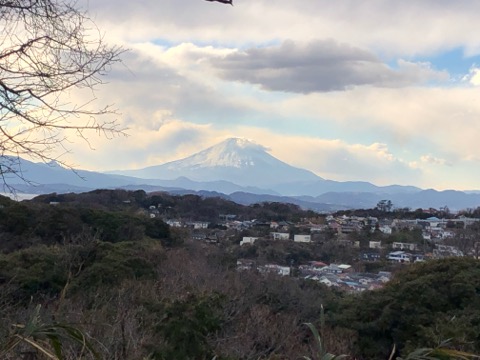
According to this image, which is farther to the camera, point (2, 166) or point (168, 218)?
point (168, 218)

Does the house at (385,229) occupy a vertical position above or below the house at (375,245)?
above

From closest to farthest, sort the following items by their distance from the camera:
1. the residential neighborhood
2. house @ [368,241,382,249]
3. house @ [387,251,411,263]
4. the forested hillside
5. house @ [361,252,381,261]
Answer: the forested hillside < the residential neighborhood < house @ [387,251,411,263] < house @ [361,252,381,261] < house @ [368,241,382,249]

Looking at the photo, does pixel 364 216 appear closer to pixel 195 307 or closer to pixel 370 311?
pixel 370 311

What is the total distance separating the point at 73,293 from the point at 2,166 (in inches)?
321

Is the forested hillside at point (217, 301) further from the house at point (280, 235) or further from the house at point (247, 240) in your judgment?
the house at point (280, 235)

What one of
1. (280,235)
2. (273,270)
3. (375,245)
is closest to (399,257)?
(375,245)

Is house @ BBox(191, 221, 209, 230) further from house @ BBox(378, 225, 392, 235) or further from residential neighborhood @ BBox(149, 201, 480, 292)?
house @ BBox(378, 225, 392, 235)

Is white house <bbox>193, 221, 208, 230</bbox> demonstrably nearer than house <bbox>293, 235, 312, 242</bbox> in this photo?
No

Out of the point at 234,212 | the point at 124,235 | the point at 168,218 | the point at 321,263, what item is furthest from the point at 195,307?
the point at 234,212

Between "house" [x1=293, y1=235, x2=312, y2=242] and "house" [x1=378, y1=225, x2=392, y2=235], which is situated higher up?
"house" [x1=378, y1=225, x2=392, y2=235]

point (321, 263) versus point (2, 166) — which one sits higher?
point (2, 166)

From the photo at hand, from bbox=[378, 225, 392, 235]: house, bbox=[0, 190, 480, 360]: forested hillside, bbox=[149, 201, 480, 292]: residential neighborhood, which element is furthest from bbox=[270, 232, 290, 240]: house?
bbox=[0, 190, 480, 360]: forested hillside

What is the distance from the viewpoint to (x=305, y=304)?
40.0 ft

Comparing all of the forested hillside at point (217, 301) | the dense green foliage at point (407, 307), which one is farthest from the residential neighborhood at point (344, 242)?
the dense green foliage at point (407, 307)
